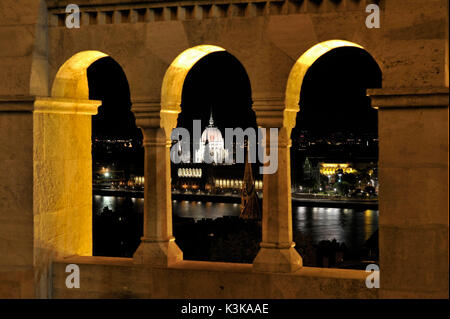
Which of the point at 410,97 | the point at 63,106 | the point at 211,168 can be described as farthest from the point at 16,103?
the point at 211,168


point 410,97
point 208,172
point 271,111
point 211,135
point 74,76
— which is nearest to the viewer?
point 410,97

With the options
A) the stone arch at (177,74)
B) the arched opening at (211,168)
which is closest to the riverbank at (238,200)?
the arched opening at (211,168)

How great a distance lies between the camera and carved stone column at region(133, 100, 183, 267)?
7391 millimetres

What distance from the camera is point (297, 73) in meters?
7.09

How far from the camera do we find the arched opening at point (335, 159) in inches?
1358

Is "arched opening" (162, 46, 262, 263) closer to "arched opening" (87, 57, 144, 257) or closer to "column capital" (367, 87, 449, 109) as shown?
"column capital" (367, 87, 449, 109)

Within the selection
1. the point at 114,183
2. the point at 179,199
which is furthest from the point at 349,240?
the point at 114,183

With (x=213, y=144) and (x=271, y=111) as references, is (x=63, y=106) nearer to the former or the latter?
(x=271, y=111)

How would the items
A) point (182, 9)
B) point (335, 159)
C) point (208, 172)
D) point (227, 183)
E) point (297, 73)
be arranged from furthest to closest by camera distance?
point (335, 159) < point (208, 172) < point (227, 183) < point (182, 9) < point (297, 73)

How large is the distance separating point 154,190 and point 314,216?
89.1m

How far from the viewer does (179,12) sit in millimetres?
7309

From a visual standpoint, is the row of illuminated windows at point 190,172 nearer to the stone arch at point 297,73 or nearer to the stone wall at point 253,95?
the stone wall at point 253,95

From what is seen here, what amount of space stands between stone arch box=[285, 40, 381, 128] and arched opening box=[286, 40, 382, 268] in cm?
1
